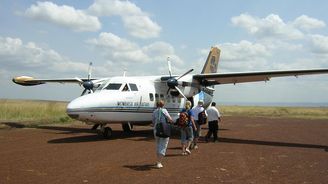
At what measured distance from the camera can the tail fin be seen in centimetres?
2575

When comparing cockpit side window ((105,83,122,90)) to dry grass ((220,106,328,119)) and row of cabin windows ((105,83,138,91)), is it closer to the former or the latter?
row of cabin windows ((105,83,138,91))

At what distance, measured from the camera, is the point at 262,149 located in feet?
46.2

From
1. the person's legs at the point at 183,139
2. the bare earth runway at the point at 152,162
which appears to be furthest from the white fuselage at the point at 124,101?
the person's legs at the point at 183,139

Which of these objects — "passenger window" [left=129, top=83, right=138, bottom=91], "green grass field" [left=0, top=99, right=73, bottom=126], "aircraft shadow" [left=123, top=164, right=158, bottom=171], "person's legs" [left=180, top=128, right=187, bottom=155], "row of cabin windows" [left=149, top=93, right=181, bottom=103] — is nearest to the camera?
"aircraft shadow" [left=123, top=164, right=158, bottom=171]

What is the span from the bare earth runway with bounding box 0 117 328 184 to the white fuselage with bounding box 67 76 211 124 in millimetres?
1206

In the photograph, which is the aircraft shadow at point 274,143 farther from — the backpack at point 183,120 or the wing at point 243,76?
the backpack at point 183,120

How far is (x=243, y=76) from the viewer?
790 inches

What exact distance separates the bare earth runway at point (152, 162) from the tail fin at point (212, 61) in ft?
33.3

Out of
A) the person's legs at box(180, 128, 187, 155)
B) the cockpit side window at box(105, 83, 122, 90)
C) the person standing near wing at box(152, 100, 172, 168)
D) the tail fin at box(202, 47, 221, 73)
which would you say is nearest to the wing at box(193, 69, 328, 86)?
the tail fin at box(202, 47, 221, 73)

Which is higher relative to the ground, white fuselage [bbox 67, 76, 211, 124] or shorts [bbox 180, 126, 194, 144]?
white fuselage [bbox 67, 76, 211, 124]

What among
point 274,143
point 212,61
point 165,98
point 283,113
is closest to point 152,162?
point 274,143

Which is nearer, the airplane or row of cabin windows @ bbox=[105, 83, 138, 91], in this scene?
the airplane

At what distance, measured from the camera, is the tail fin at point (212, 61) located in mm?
25750

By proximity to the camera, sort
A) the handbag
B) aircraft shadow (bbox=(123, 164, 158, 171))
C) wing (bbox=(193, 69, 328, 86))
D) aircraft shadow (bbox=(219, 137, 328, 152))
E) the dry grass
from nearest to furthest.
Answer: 1. aircraft shadow (bbox=(123, 164, 158, 171))
2. the handbag
3. aircraft shadow (bbox=(219, 137, 328, 152))
4. wing (bbox=(193, 69, 328, 86))
5. the dry grass
